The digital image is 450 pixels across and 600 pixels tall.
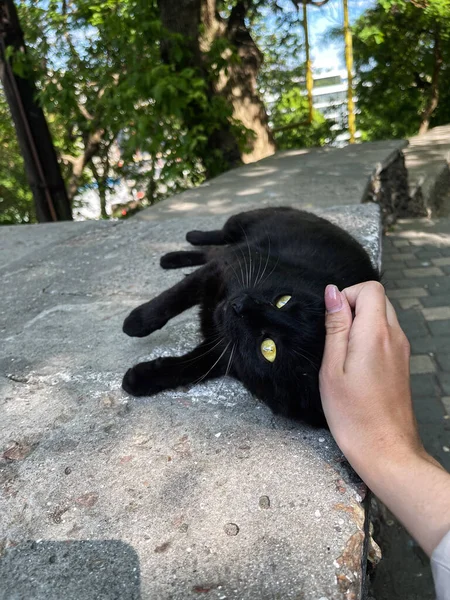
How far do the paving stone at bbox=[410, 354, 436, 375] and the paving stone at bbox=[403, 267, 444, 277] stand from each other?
133 cm

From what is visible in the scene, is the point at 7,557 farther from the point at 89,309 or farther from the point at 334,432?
the point at 89,309

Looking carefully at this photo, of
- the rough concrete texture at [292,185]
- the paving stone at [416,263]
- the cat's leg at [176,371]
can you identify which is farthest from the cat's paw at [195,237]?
the paving stone at [416,263]

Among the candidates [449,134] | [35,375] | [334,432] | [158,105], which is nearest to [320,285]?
[334,432]

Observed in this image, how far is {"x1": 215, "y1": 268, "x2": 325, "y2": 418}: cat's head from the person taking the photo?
145cm

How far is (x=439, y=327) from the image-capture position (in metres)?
3.27

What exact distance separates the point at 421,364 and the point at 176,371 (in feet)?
5.85

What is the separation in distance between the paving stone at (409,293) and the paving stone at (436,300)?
0.07 m

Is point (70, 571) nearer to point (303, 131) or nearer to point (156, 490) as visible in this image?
point (156, 490)

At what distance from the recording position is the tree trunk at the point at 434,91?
946 centimetres

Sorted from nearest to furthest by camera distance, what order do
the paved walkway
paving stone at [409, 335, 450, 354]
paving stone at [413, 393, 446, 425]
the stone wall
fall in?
the paved walkway → paving stone at [413, 393, 446, 425] → paving stone at [409, 335, 450, 354] → the stone wall

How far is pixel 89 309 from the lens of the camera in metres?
2.37

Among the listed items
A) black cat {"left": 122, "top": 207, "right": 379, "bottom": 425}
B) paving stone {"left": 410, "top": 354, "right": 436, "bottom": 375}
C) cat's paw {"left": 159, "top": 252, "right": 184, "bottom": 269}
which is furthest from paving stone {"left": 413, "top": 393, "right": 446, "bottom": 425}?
cat's paw {"left": 159, "top": 252, "right": 184, "bottom": 269}

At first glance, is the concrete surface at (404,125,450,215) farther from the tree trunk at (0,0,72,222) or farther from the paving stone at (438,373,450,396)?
the tree trunk at (0,0,72,222)

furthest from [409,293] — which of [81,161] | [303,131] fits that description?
[81,161]
